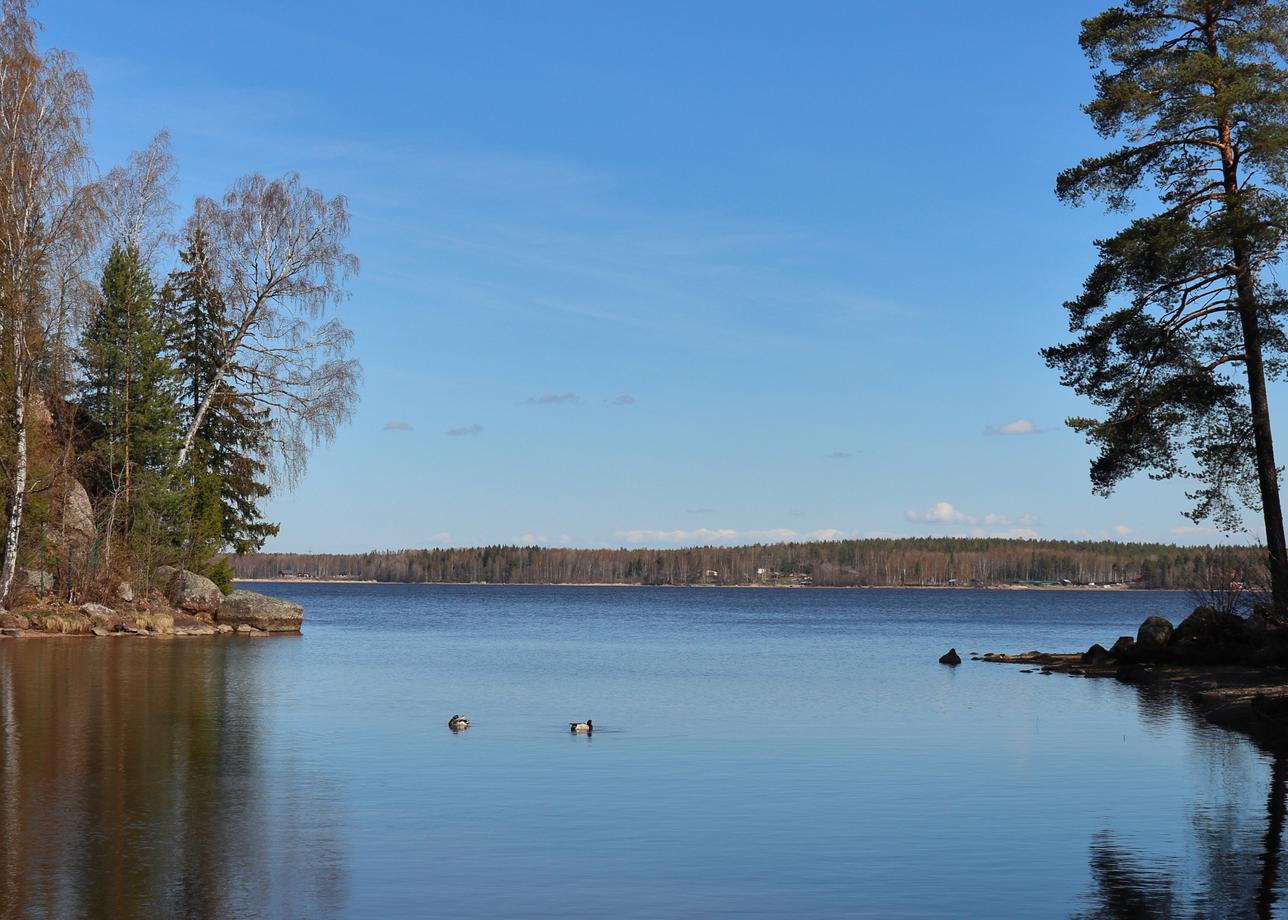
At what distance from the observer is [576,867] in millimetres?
12594

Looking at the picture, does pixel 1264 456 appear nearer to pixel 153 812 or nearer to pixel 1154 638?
pixel 1154 638

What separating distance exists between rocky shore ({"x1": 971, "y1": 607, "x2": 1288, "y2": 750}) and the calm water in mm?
1253

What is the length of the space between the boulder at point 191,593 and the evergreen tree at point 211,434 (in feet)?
5.87

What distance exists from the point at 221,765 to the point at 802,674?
24103 mm

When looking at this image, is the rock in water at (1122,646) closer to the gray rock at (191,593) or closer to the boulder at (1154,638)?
the boulder at (1154,638)

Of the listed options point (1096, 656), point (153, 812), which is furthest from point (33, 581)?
point (153, 812)

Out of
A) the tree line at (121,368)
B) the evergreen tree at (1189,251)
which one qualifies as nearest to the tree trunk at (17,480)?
the tree line at (121,368)

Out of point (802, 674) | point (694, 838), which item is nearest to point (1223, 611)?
point (802, 674)

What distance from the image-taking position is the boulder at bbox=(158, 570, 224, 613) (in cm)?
5434

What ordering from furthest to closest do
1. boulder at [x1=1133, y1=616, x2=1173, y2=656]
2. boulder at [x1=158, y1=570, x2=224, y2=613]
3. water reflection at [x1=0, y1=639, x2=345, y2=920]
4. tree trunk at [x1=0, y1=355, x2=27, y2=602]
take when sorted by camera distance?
boulder at [x1=158, y1=570, x2=224, y2=613] < tree trunk at [x1=0, y1=355, x2=27, y2=602] < boulder at [x1=1133, y1=616, x2=1173, y2=656] < water reflection at [x1=0, y1=639, x2=345, y2=920]

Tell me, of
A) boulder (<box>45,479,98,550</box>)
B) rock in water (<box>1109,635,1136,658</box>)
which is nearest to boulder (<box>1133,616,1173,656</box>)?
rock in water (<box>1109,635,1136,658</box>)

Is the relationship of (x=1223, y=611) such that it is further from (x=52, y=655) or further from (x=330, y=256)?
(x=330, y=256)

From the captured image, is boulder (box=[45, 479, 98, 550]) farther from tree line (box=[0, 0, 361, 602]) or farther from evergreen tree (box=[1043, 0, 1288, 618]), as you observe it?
evergreen tree (box=[1043, 0, 1288, 618])

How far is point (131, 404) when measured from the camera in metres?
53.8
